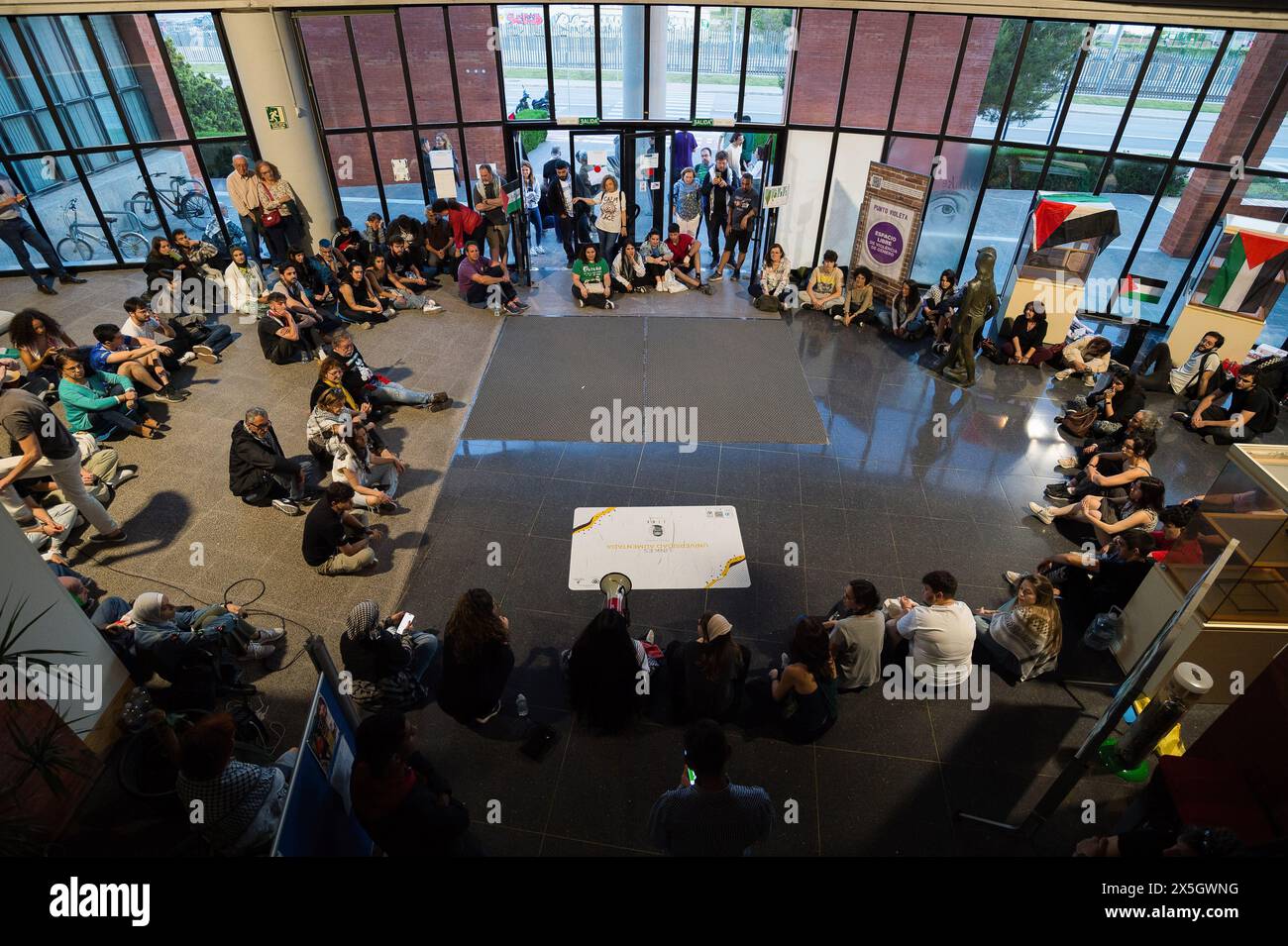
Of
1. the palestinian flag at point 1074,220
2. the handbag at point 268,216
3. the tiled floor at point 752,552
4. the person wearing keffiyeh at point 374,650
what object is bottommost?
the tiled floor at point 752,552

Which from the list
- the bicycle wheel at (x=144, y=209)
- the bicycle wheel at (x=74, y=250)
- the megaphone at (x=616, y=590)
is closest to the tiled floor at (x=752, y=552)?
the megaphone at (x=616, y=590)

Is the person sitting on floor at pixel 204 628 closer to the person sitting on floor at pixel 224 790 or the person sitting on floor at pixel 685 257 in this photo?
the person sitting on floor at pixel 224 790

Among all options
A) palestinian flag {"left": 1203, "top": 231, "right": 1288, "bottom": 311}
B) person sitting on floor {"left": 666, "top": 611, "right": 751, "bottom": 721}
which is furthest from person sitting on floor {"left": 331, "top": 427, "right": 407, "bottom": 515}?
palestinian flag {"left": 1203, "top": 231, "right": 1288, "bottom": 311}

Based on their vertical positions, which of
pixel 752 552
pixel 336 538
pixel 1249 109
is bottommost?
pixel 752 552

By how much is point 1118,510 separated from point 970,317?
3.00 meters

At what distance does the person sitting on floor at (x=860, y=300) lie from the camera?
936cm

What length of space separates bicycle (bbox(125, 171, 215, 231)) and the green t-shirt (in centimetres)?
578

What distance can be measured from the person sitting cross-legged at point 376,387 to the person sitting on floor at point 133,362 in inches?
76.6

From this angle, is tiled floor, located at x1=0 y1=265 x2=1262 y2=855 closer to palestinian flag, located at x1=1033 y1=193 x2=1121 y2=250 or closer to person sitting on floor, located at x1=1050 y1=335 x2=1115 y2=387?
person sitting on floor, located at x1=1050 y1=335 x2=1115 y2=387

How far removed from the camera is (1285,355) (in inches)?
310

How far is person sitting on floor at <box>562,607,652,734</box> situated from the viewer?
3.78 metres

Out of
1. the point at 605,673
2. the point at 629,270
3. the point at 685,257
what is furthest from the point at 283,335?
Result: the point at 605,673

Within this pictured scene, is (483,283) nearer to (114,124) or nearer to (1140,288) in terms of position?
(114,124)

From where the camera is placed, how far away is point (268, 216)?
9586mm
